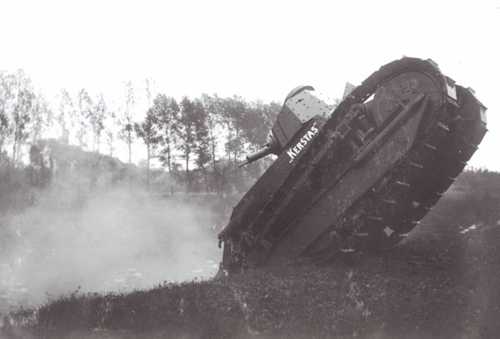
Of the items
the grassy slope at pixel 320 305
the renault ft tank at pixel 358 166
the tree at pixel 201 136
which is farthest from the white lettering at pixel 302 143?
the tree at pixel 201 136

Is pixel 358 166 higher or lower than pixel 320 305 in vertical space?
higher

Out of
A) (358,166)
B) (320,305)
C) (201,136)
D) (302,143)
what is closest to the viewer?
(320,305)

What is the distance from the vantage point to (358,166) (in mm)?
7914

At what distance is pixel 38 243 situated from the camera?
22578mm

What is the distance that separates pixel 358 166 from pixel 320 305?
2295 mm

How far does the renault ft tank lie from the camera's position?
743 centimetres

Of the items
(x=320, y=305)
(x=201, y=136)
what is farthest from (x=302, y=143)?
(x=201, y=136)

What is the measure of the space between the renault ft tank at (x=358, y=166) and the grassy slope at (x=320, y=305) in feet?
2.25

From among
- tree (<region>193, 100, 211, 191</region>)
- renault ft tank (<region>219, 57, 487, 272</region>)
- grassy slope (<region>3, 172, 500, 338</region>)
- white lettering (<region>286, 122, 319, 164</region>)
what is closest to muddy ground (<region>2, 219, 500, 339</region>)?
grassy slope (<region>3, 172, 500, 338</region>)

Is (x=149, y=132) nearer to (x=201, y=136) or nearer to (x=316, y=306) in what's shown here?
(x=201, y=136)

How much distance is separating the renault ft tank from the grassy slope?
686 mm

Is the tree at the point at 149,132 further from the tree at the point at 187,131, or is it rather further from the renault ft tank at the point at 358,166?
the renault ft tank at the point at 358,166

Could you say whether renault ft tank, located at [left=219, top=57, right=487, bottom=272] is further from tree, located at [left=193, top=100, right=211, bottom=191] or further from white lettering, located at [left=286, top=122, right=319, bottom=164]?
tree, located at [left=193, top=100, right=211, bottom=191]

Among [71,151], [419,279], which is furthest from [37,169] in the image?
[419,279]
